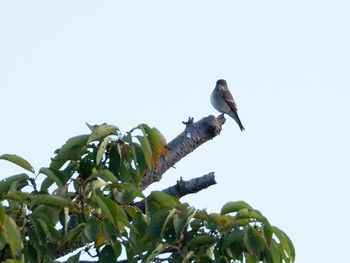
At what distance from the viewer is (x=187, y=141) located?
8.20 metres

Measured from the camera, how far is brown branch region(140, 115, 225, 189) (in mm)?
7758

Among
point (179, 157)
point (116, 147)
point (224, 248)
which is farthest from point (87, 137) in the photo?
point (179, 157)

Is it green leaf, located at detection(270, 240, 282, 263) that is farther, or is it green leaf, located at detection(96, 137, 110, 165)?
green leaf, located at detection(96, 137, 110, 165)

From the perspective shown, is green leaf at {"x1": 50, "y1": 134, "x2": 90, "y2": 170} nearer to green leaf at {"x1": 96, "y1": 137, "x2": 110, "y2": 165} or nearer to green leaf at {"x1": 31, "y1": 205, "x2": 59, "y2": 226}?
green leaf at {"x1": 96, "y1": 137, "x2": 110, "y2": 165}

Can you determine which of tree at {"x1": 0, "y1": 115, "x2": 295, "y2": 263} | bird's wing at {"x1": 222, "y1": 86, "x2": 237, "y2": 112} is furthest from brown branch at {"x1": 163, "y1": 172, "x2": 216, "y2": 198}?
bird's wing at {"x1": 222, "y1": 86, "x2": 237, "y2": 112}

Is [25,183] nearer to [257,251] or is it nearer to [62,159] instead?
[62,159]

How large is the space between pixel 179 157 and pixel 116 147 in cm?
202

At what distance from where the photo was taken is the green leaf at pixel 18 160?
570cm

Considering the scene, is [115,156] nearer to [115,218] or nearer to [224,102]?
[115,218]

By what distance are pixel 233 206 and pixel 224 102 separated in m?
16.5

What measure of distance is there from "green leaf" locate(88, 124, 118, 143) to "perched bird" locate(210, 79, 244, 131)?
15.6m

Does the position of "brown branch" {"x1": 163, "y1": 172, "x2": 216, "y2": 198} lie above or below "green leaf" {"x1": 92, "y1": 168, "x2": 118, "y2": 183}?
below

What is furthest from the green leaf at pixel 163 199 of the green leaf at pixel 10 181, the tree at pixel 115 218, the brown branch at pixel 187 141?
the brown branch at pixel 187 141

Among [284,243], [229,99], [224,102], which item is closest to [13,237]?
[284,243]
